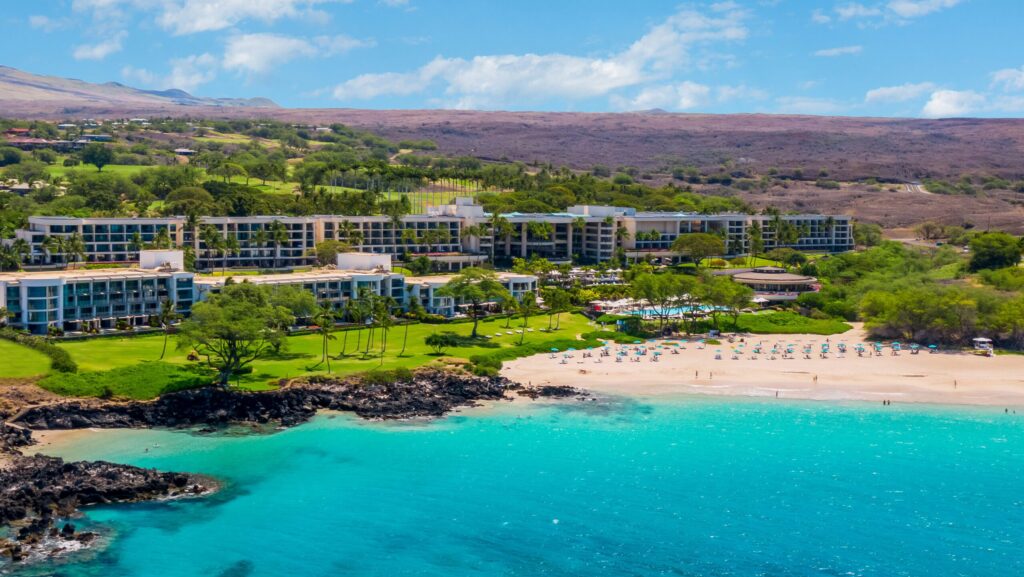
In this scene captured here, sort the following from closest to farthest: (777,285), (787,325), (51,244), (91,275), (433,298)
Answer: (91,275)
(433,298)
(51,244)
(787,325)
(777,285)

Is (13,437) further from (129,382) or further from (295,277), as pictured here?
(295,277)

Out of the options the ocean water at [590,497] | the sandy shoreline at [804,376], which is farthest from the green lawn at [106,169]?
the ocean water at [590,497]

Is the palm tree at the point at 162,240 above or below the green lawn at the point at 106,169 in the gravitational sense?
below

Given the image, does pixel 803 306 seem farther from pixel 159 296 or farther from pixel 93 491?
pixel 93 491

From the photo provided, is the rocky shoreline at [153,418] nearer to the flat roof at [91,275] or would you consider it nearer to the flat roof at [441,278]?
the flat roof at [91,275]

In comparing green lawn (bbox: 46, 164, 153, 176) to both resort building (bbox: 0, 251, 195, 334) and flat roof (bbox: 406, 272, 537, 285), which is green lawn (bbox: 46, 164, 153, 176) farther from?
flat roof (bbox: 406, 272, 537, 285)

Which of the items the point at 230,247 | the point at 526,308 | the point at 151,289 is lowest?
the point at 526,308

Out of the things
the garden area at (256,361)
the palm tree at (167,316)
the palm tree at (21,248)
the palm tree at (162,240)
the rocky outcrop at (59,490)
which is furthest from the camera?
the palm tree at (162,240)

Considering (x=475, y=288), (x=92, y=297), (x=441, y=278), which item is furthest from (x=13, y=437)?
(x=441, y=278)
